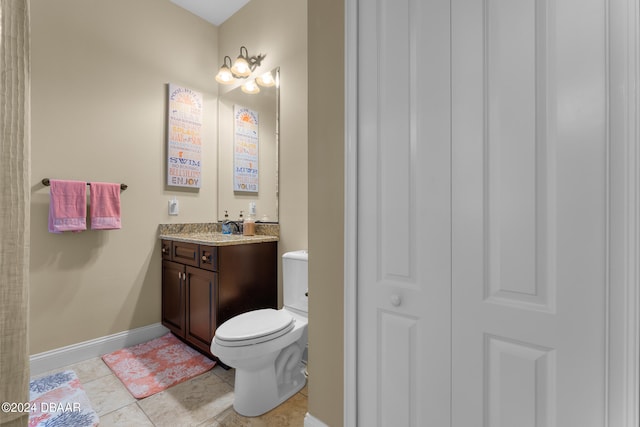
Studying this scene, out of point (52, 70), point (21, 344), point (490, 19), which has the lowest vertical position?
point (21, 344)

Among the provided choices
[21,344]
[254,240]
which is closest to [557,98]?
[21,344]

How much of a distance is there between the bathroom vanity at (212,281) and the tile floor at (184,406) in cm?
29

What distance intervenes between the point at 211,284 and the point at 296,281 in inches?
22.4

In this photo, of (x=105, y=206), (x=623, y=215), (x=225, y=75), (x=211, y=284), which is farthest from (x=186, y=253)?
(x=623, y=215)

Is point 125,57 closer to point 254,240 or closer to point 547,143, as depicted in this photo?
point 254,240

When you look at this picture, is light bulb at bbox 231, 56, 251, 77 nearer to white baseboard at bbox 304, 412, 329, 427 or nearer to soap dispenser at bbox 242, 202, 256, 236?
soap dispenser at bbox 242, 202, 256, 236

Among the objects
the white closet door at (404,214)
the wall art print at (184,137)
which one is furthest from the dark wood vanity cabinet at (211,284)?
the white closet door at (404,214)

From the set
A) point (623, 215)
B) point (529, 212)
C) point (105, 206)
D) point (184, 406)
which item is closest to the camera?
point (623, 215)

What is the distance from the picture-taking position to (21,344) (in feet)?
1.98

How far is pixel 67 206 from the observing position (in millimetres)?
2018

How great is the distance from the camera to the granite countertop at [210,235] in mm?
2082

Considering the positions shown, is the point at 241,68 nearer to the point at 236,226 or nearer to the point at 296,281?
the point at 236,226

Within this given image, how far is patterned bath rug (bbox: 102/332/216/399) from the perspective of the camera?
1.85 metres

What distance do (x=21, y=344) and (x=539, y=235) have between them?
4.14ft
